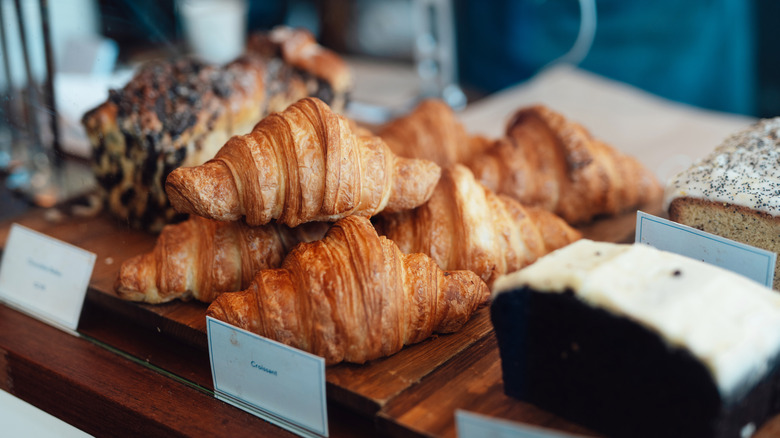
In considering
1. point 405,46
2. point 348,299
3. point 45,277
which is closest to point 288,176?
point 348,299

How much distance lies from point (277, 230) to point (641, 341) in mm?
684

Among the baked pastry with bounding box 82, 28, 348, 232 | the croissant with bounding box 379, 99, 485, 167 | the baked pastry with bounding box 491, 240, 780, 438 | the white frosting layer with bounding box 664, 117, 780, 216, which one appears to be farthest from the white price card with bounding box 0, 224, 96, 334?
the white frosting layer with bounding box 664, 117, 780, 216

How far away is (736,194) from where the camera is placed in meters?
1.24

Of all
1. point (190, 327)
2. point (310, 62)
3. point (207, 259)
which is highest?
point (310, 62)

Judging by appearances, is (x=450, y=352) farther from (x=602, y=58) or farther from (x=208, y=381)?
(x=602, y=58)

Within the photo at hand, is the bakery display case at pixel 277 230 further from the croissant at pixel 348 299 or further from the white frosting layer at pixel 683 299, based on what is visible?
the white frosting layer at pixel 683 299

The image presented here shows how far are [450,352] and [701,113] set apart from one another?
1.98 meters

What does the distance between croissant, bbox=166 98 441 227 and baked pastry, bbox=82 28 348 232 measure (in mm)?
394

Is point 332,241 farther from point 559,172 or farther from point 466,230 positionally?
point 559,172

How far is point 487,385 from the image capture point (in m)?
1.09

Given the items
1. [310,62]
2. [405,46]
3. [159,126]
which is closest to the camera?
[159,126]

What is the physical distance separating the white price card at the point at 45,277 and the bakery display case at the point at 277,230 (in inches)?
1.3

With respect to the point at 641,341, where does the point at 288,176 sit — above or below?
above

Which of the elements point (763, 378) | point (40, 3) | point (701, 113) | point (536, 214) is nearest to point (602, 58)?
point (701, 113)
